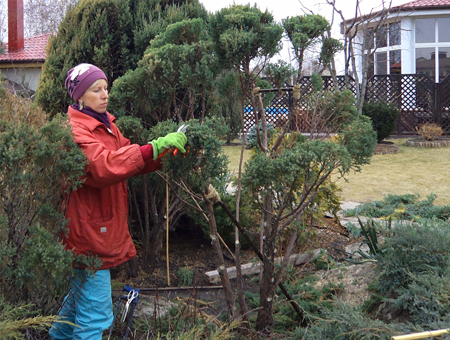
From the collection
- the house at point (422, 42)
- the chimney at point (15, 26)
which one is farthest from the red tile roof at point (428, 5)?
the chimney at point (15, 26)

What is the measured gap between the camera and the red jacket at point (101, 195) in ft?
7.63

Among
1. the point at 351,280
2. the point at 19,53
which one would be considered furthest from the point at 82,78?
the point at 19,53

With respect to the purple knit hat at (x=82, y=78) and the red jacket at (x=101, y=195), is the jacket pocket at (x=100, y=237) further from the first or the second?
the purple knit hat at (x=82, y=78)

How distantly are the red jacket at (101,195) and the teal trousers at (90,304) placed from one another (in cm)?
10

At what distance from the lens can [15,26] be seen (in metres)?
19.4

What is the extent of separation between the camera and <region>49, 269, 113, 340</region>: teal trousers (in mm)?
2482

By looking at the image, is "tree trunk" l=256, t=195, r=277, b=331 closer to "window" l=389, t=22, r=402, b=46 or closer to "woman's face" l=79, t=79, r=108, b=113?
"woman's face" l=79, t=79, r=108, b=113

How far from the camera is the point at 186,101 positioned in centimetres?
386

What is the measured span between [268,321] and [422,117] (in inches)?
558

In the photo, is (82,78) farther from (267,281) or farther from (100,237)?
(267,281)

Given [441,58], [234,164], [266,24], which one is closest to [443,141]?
[234,164]

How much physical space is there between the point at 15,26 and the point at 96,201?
19.6m

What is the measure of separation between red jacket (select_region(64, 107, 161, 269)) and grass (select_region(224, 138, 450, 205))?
182 inches

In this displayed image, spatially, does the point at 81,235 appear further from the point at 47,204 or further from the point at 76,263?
the point at 47,204
